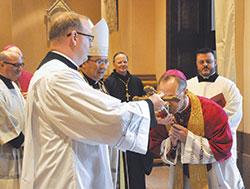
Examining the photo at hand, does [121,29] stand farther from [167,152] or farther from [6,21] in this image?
[167,152]

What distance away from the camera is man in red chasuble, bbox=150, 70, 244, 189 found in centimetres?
261

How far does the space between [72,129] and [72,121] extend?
0.14ft

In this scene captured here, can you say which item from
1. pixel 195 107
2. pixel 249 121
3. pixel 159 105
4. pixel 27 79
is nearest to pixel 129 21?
pixel 27 79

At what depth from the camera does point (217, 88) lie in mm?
4391

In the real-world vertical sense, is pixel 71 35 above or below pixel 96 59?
above

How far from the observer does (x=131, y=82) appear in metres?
5.35

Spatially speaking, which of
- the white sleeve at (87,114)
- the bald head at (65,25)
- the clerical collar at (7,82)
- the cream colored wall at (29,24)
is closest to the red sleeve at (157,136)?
the white sleeve at (87,114)

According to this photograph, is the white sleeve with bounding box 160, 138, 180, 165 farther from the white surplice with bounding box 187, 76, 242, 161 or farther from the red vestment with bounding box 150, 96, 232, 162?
the white surplice with bounding box 187, 76, 242, 161

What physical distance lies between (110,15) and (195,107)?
668cm

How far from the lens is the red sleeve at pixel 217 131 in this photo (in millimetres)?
2592

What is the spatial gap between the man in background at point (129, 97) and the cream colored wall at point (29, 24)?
5.80m

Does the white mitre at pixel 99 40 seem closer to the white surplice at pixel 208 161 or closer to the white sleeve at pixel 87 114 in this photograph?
the white surplice at pixel 208 161

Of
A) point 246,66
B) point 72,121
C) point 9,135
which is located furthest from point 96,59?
point 246,66

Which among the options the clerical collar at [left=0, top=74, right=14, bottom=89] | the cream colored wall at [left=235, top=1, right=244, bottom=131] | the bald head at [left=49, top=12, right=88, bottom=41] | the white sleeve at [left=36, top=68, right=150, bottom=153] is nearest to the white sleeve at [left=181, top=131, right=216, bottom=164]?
the white sleeve at [left=36, top=68, right=150, bottom=153]
